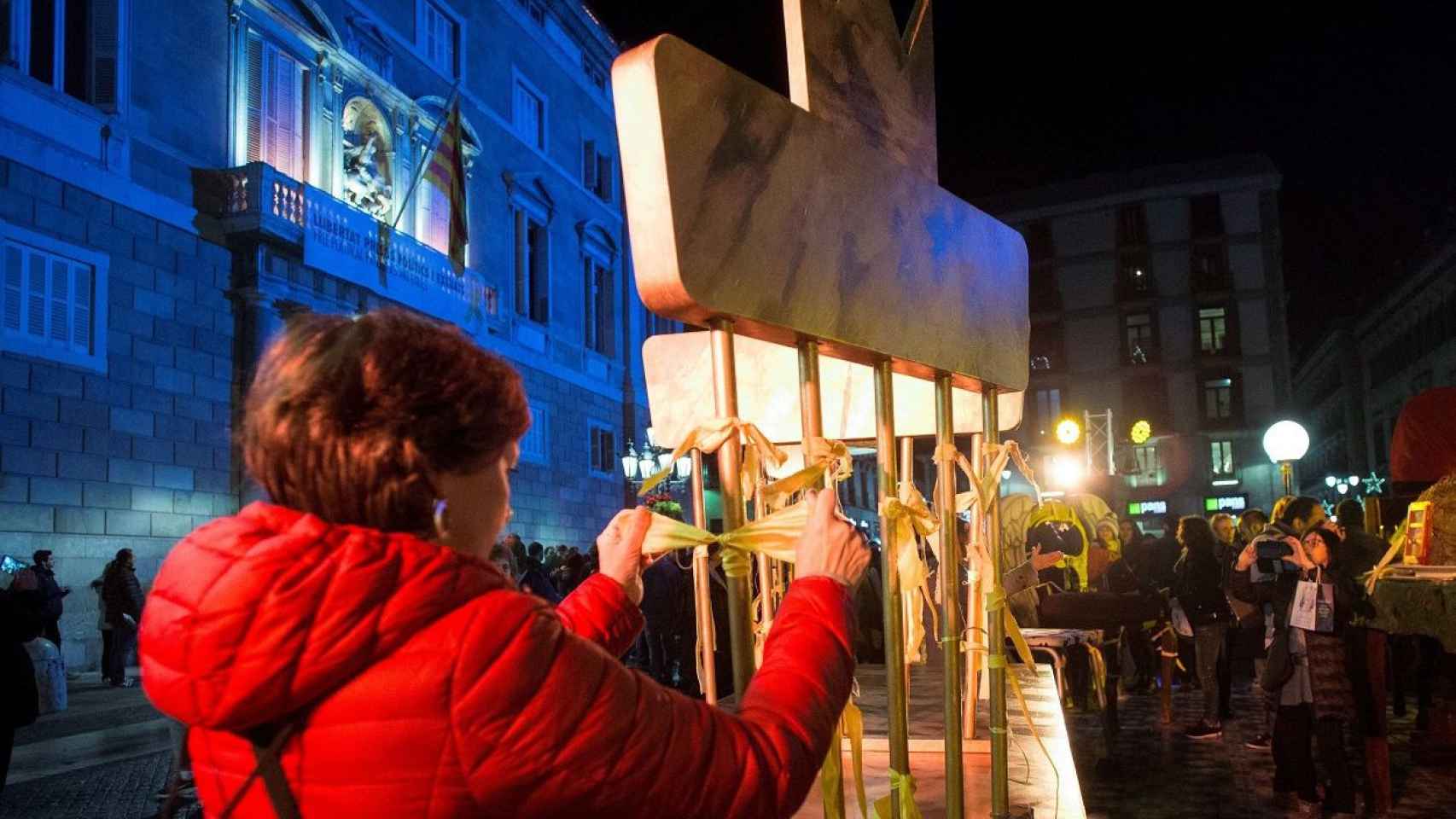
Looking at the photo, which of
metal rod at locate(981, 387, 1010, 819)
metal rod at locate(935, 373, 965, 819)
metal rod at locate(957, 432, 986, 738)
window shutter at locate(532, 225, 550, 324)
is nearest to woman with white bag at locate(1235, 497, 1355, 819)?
metal rod at locate(957, 432, 986, 738)

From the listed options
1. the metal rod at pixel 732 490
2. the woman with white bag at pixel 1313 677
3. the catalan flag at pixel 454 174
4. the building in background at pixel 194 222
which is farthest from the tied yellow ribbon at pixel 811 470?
the catalan flag at pixel 454 174

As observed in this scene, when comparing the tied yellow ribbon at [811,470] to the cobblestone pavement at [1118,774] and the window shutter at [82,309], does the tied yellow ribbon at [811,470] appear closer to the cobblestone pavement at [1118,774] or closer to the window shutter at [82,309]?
the cobblestone pavement at [1118,774]

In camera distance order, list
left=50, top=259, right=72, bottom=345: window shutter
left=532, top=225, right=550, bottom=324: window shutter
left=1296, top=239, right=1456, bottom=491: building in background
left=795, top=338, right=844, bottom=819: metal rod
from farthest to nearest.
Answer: left=1296, top=239, right=1456, bottom=491: building in background
left=532, top=225, right=550, bottom=324: window shutter
left=50, top=259, right=72, bottom=345: window shutter
left=795, top=338, right=844, bottom=819: metal rod

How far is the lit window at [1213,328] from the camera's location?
41.8m

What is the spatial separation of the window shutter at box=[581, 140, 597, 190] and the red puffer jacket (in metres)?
25.4

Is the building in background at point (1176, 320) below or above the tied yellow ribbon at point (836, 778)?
above

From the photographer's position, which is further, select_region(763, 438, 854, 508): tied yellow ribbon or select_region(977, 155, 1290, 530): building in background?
select_region(977, 155, 1290, 530): building in background

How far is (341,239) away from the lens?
52.5 feet

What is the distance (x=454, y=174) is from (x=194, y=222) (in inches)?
185

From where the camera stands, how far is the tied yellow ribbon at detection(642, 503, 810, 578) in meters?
1.88

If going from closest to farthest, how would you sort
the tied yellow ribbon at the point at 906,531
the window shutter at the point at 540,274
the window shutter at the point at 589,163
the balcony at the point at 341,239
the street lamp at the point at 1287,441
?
the tied yellow ribbon at the point at 906,531 < the street lamp at the point at 1287,441 < the balcony at the point at 341,239 < the window shutter at the point at 540,274 < the window shutter at the point at 589,163

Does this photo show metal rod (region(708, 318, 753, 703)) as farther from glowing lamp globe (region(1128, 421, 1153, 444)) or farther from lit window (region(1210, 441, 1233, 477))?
lit window (region(1210, 441, 1233, 477))

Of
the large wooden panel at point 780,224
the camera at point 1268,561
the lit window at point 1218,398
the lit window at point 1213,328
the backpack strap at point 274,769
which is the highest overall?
the lit window at point 1213,328

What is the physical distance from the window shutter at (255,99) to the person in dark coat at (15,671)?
35.1 feet
